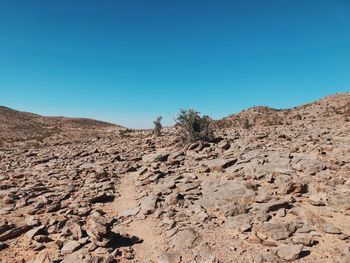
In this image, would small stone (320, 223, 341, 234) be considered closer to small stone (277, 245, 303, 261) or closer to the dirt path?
small stone (277, 245, 303, 261)

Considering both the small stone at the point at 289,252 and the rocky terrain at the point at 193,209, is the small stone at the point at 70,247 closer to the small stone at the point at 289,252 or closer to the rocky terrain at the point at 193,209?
the rocky terrain at the point at 193,209

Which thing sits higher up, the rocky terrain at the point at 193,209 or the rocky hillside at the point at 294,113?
the rocky hillside at the point at 294,113

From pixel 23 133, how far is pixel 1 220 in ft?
178

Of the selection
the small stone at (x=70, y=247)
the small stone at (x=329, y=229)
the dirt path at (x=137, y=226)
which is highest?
the small stone at (x=329, y=229)

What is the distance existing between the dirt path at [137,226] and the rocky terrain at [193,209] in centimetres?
4

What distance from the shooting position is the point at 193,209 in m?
10.8

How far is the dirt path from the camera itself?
841cm

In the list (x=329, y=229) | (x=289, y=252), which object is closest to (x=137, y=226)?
(x=289, y=252)

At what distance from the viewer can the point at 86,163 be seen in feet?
66.0

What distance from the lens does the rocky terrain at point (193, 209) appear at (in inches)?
318

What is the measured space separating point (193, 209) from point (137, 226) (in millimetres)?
2081

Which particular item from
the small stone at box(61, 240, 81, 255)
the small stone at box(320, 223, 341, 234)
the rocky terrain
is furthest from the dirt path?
the small stone at box(320, 223, 341, 234)

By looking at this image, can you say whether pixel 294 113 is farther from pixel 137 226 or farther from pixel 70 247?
pixel 70 247

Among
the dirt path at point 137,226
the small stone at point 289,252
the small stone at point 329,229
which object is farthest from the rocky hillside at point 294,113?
the small stone at point 289,252
